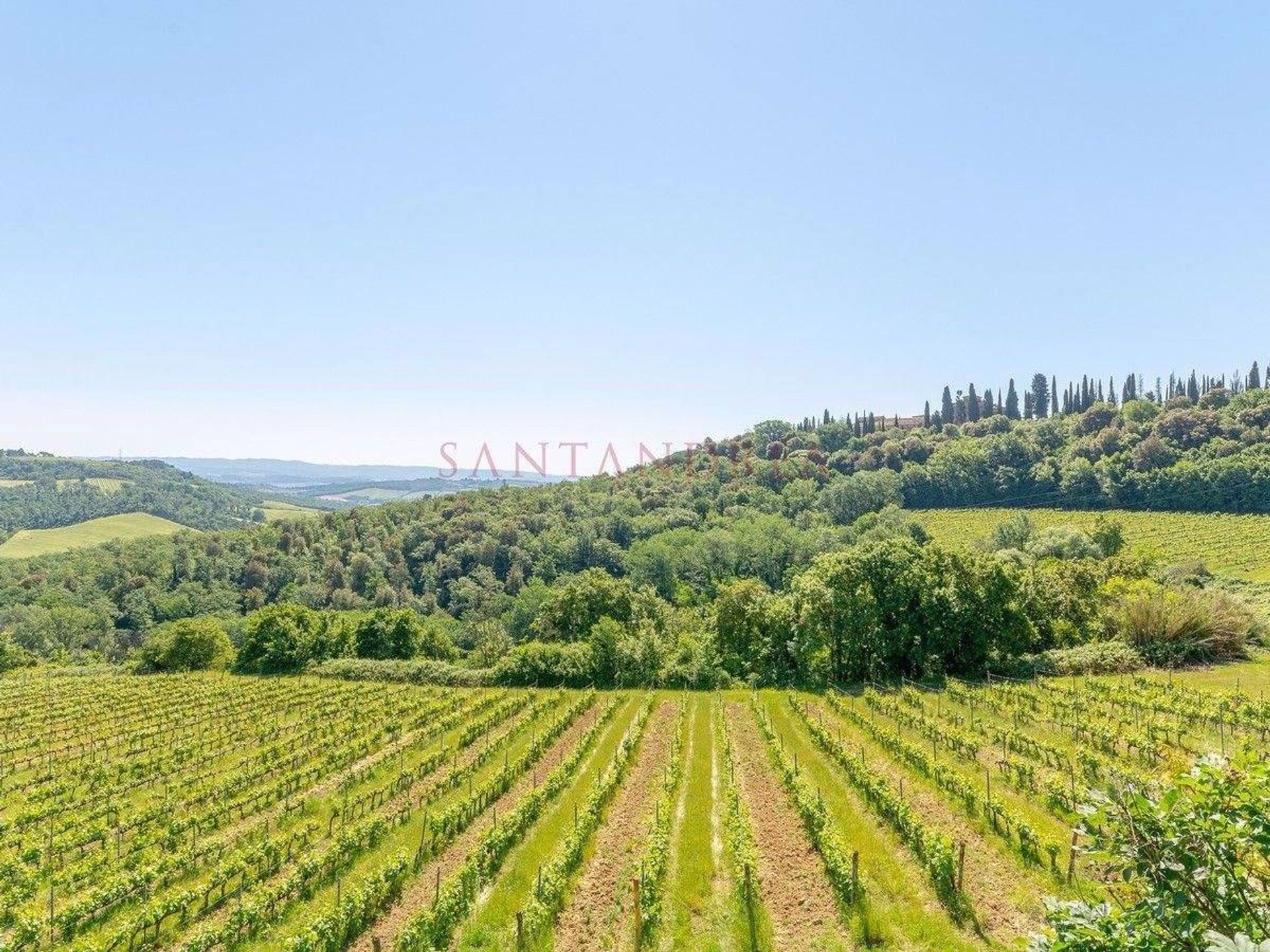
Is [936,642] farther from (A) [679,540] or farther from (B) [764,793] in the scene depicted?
(A) [679,540]

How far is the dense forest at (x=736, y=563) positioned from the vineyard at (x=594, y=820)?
7902mm

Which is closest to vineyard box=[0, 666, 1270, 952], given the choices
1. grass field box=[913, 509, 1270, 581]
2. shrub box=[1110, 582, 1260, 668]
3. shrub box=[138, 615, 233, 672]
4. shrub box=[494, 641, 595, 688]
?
shrub box=[1110, 582, 1260, 668]

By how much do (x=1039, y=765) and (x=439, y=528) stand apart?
131m

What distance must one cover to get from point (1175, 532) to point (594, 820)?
102841 millimetres

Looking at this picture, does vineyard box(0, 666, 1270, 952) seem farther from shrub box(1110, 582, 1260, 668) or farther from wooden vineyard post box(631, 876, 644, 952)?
shrub box(1110, 582, 1260, 668)

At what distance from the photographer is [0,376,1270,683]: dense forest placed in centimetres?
4769

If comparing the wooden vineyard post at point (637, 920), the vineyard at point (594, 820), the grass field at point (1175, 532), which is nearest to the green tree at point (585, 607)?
the vineyard at point (594, 820)

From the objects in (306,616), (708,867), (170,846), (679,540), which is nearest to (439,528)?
(679,540)

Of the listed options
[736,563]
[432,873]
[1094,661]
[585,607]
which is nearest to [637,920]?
[432,873]

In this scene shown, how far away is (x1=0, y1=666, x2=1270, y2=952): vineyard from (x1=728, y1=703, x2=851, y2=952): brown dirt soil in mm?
80

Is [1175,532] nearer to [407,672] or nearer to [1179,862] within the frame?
[407,672]

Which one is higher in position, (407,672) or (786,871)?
(786,871)

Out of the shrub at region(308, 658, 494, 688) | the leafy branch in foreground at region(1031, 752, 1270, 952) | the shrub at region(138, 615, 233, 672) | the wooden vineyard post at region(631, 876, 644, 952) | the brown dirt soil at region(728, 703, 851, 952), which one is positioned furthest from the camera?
the shrub at region(138, 615, 233, 672)

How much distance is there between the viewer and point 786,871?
60.1 feet
